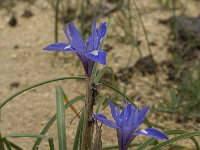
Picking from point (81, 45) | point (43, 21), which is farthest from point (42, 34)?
point (81, 45)

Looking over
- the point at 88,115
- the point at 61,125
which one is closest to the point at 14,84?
the point at 61,125

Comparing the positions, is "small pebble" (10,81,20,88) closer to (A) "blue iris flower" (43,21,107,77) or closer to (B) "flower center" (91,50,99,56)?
(A) "blue iris flower" (43,21,107,77)

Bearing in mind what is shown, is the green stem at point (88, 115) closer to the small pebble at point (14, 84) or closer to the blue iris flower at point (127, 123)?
the blue iris flower at point (127, 123)

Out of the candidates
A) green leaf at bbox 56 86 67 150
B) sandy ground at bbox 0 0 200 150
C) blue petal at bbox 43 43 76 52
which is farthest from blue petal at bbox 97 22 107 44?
sandy ground at bbox 0 0 200 150

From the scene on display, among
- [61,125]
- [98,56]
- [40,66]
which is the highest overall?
[98,56]

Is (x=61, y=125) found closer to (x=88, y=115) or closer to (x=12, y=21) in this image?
(x=88, y=115)

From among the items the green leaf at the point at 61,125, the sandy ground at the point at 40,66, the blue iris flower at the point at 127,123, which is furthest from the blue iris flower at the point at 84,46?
the sandy ground at the point at 40,66
